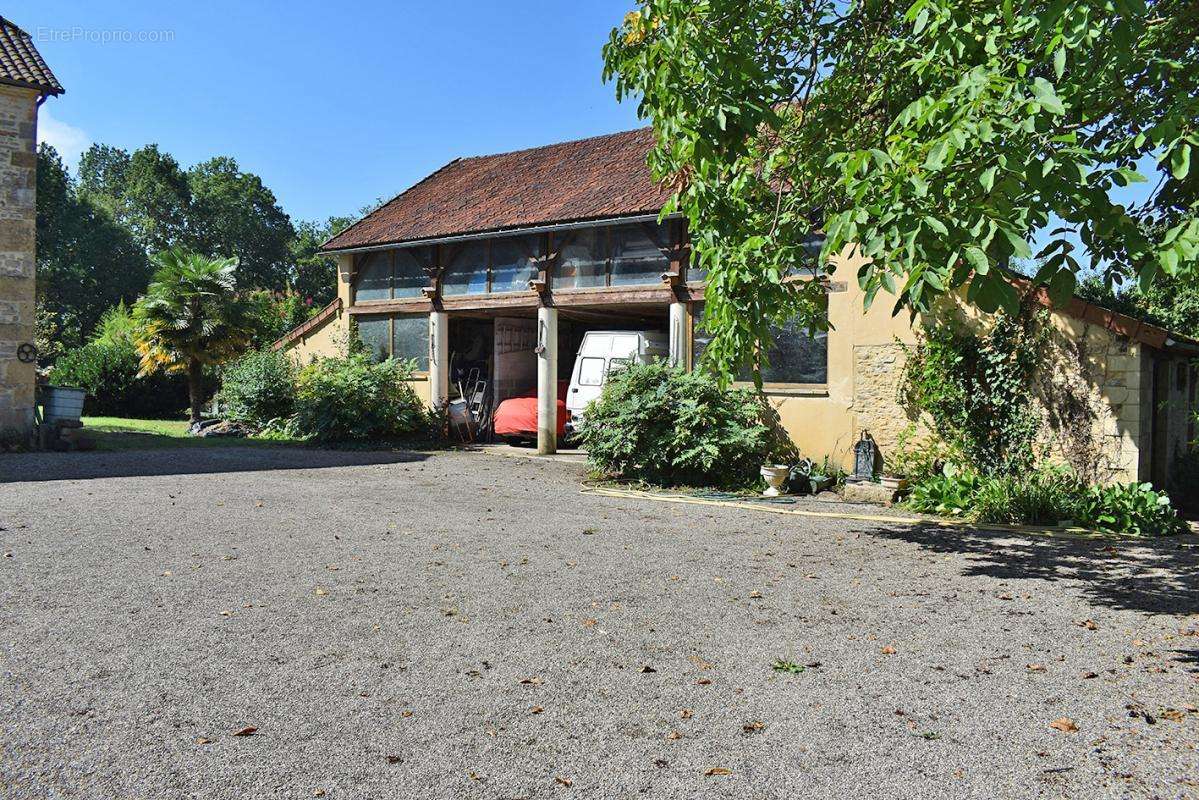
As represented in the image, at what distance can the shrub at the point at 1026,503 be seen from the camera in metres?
9.60

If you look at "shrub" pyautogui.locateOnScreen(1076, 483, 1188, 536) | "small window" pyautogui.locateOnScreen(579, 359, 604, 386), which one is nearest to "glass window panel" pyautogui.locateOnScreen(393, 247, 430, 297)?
"small window" pyautogui.locateOnScreen(579, 359, 604, 386)

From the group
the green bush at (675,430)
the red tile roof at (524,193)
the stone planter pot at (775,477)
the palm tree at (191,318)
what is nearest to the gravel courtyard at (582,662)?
the stone planter pot at (775,477)

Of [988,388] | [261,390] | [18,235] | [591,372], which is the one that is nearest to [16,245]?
[18,235]

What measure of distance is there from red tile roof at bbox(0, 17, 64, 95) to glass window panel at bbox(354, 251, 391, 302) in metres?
6.68

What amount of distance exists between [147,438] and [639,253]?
11569 millimetres

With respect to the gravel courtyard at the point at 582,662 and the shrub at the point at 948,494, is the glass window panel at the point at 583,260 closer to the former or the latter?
the shrub at the point at 948,494

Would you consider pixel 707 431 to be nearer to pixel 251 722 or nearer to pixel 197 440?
pixel 251 722

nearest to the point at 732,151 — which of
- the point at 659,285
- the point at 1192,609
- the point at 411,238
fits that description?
the point at 1192,609

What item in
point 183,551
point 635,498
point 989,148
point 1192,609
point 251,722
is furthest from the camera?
point 635,498

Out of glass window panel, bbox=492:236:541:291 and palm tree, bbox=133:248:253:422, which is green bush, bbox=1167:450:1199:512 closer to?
glass window panel, bbox=492:236:541:291

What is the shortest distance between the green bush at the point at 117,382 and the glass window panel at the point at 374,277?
10.6 metres

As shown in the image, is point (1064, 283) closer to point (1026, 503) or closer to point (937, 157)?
point (937, 157)

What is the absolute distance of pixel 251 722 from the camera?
12.2ft

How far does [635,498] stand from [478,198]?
1024 cm
